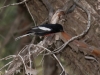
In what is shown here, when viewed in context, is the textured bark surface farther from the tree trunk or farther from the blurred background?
the blurred background

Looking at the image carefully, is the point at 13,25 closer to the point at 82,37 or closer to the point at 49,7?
the point at 49,7

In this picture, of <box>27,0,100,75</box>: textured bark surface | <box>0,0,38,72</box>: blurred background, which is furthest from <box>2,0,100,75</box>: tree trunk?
<box>0,0,38,72</box>: blurred background

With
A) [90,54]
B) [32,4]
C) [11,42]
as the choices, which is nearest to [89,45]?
[90,54]

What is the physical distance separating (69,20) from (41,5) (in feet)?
1.17

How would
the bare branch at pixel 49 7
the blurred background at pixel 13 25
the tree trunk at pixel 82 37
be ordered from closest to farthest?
the tree trunk at pixel 82 37 → the bare branch at pixel 49 7 → the blurred background at pixel 13 25

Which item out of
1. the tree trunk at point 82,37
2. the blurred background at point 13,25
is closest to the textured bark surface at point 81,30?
the tree trunk at point 82,37

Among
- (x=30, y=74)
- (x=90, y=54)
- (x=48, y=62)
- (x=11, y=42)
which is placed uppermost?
(x=30, y=74)

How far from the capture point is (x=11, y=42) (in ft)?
13.0

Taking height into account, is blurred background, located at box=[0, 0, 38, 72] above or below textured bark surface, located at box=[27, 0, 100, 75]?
below

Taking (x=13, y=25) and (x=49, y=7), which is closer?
(x=49, y=7)

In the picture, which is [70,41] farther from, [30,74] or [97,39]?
[30,74]

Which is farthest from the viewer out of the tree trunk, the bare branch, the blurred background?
the blurred background

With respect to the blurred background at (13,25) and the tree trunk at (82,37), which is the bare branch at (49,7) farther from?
the blurred background at (13,25)

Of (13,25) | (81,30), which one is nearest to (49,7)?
(81,30)
